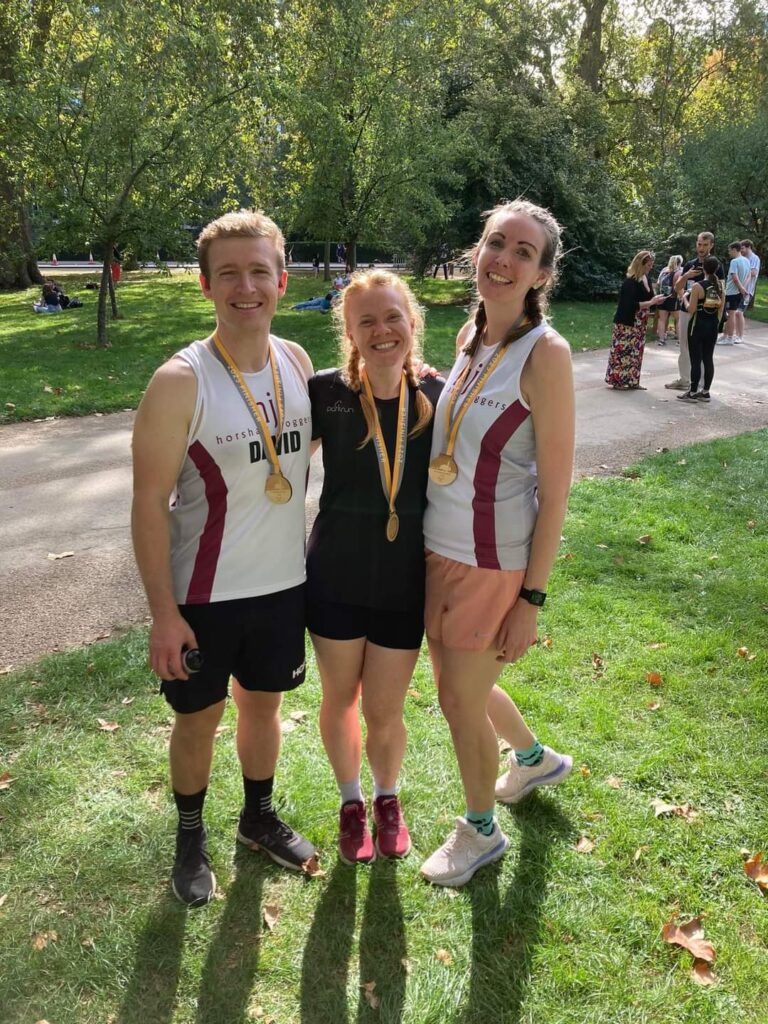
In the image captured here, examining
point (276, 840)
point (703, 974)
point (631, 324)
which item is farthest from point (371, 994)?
point (631, 324)

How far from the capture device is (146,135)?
1248 centimetres

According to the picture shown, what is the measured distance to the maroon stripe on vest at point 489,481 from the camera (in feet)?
7.43

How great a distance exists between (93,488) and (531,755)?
5.16m

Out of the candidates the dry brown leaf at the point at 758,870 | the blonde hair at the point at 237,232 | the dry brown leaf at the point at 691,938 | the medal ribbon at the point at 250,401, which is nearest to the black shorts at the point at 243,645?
the medal ribbon at the point at 250,401

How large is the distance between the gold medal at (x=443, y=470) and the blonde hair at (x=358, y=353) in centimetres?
12

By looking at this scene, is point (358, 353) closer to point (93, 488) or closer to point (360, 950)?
point (360, 950)

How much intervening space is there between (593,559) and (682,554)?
709 millimetres

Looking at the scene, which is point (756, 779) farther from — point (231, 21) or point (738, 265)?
point (231, 21)

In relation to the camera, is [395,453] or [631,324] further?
[631,324]

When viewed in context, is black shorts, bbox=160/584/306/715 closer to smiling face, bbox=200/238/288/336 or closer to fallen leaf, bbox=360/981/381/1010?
smiling face, bbox=200/238/288/336

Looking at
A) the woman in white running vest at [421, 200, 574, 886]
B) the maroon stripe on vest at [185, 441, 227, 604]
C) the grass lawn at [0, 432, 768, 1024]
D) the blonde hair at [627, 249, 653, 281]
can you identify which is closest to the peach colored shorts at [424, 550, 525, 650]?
the woman in white running vest at [421, 200, 574, 886]

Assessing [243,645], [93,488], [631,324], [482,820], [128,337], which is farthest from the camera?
[128,337]

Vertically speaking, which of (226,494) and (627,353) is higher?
(226,494)

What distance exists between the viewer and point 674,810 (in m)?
3.12
